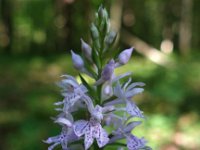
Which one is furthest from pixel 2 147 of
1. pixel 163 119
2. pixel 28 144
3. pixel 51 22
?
pixel 51 22

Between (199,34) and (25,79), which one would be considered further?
(199,34)

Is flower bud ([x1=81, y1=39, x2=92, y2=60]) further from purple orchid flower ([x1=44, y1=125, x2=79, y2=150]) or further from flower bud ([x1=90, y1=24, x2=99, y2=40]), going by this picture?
Result: purple orchid flower ([x1=44, y1=125, x2=79, y2=150])

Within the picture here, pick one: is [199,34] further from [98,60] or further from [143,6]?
[98,60]

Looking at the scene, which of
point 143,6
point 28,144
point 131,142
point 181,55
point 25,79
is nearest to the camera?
point 131,142

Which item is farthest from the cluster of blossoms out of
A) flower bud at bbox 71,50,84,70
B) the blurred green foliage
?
the blurred green foliage

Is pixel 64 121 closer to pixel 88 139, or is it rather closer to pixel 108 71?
pixel 88 139

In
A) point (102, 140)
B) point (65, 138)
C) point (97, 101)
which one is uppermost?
point (97, 101)

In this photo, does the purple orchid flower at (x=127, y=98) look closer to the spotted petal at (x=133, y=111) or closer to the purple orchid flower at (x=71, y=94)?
the spotted petal at (x=133, y=111)

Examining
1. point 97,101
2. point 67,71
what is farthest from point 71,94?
point 67,71
